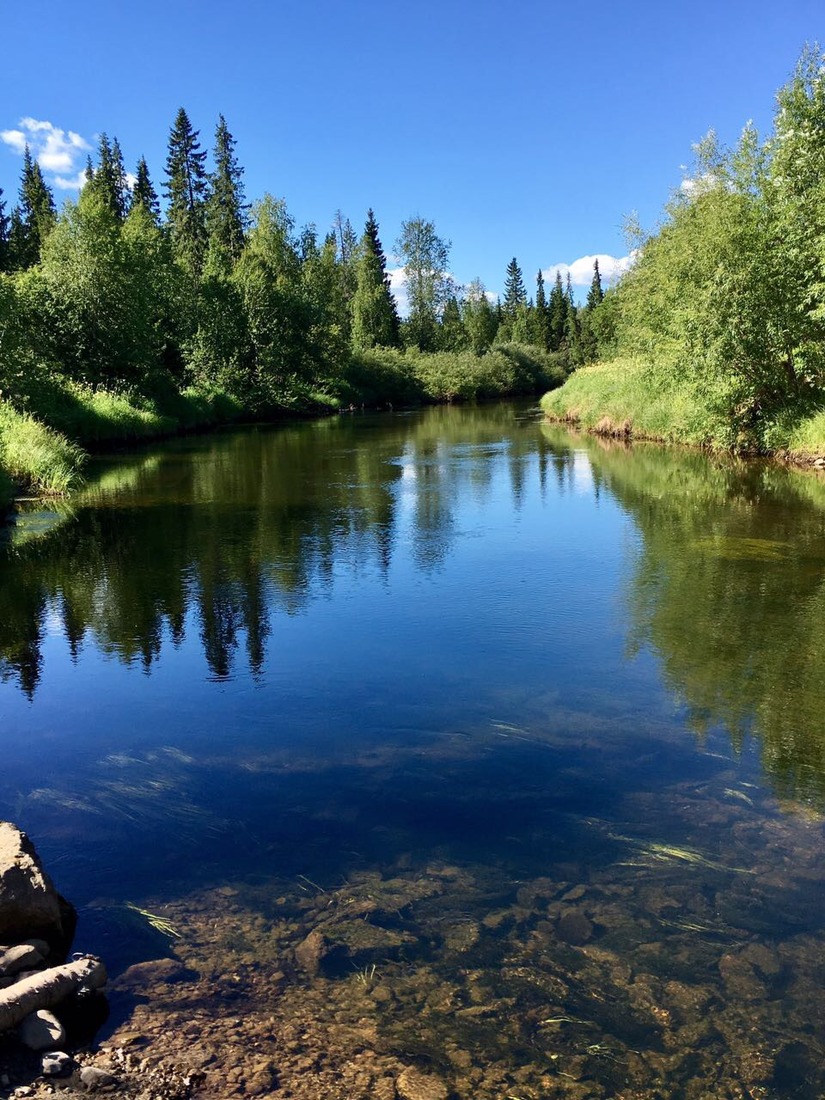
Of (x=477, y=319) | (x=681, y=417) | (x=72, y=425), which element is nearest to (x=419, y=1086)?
(x=681, y=417)

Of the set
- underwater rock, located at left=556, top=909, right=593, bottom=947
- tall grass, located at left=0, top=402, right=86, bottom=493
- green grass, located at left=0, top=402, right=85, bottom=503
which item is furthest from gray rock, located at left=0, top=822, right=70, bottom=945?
tall grass, located at left=0, top=402, right=86, bottom=493

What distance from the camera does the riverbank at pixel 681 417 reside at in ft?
76.2

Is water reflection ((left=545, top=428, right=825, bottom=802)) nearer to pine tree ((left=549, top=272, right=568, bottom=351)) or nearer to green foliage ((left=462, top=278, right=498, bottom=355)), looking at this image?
green foliage ((left=462, top=278, right=498, bottom=355))

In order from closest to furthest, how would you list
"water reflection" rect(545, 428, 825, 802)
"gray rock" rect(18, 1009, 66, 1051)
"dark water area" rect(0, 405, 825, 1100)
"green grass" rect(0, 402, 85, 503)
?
1. "gray rock" rect(18, 1009, 66, 1051)
2. "dark water area" rect(0, 405, 825, 1100)
3. "water reflection" rect(545, 428, 825, 802)
4. "green grass" rect(0, 402, 85, 503)

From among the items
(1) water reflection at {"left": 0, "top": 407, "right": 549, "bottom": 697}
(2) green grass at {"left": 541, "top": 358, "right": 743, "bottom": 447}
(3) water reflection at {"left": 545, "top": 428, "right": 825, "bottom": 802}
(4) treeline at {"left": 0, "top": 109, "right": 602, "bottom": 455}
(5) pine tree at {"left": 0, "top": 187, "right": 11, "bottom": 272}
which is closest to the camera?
(3) water reflection at {"left": 545, "top": 428, "right": 825, "bottom": 802}

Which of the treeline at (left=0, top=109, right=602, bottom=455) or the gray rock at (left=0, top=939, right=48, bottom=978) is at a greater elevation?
the treeline at (left=0, top=109, right=602, bottom=455)

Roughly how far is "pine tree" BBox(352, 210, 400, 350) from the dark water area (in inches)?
2570

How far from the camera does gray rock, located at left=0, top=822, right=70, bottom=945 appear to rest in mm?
4277

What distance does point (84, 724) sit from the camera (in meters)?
7.64

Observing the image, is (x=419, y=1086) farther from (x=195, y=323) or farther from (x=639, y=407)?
(x=195, y=323)

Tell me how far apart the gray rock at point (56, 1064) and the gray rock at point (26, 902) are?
34.6 inches

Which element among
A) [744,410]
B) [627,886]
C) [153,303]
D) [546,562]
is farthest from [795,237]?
[153,303]

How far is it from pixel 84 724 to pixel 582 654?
200 inches

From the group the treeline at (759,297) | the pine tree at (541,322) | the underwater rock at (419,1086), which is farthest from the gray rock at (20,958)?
the pine tree at (541,322)
